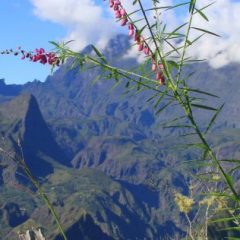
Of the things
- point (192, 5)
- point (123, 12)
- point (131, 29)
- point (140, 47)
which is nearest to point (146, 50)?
point (140, 47)

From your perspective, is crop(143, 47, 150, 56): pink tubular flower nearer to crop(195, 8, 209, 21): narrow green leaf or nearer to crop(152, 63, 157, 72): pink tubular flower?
crop(152, 63, 157, 72): pink tubular flower

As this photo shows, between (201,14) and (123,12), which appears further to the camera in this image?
(123,12)

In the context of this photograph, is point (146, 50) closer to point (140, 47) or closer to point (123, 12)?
point (140, 47)

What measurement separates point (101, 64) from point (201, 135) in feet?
2.92

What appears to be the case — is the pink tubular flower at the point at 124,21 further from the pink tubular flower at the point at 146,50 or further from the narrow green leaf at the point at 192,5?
the narrow green leaf at the point at 192,5

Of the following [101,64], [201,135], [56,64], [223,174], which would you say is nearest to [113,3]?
[101,64]

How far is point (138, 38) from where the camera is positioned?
3697mm

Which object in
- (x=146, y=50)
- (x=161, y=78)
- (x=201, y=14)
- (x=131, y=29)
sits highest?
(x=201, y=14)

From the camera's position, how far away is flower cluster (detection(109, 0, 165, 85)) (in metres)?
3.67

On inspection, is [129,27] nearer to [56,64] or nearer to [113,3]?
[113,3]

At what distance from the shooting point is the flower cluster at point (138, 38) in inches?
145

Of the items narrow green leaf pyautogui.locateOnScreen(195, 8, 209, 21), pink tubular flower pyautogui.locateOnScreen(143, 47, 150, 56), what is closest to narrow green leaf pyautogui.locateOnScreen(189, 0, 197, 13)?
narrow green leaf pyautogui.locateOnScreen(195, 8, 209, 21)

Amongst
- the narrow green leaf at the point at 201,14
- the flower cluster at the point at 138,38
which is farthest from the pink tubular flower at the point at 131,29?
the narrow green leaf at the point at 201,14

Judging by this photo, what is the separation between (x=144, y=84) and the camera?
3.90 metres
